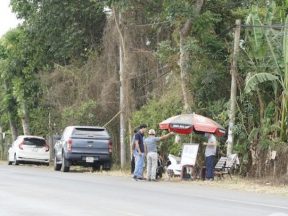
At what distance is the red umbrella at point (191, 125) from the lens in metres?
21.5

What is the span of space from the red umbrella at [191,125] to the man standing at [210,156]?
289mm

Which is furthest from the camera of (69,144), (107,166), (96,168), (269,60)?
(96,168)

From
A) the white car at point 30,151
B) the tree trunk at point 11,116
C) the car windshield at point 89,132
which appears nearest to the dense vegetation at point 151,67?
the white car at point 30,151

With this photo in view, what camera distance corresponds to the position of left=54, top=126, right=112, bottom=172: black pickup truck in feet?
84.0

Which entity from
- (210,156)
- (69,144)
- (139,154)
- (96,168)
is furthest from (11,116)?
(210,156)

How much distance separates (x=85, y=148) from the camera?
1011 inches

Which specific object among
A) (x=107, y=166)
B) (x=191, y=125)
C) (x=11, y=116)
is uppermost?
(x=11, y=116)

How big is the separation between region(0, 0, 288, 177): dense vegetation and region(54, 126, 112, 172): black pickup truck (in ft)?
6.65

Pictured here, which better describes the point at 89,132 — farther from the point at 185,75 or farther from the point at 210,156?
the point at 210,156

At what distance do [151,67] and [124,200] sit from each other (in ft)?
51.1

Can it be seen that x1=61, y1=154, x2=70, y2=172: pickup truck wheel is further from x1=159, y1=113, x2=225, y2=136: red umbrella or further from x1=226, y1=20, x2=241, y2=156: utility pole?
x1=226, y1=20, x2=241, y2=156: utility pole

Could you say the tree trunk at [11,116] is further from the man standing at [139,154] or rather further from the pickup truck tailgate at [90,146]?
the man standing at [139,154]

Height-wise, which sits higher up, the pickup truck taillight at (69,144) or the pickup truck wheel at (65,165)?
the pickup truck taillight at (69,144)

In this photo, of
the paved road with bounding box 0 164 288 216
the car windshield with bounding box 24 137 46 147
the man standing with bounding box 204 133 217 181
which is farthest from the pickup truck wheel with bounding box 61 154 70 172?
the paved road with bounding box 0 164 288 216
